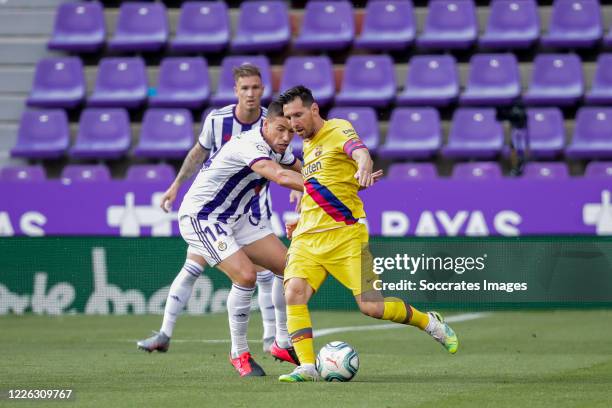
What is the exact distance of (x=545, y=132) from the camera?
639 inches

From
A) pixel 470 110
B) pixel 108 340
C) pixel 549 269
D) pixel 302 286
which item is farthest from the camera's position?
pixel 470 110

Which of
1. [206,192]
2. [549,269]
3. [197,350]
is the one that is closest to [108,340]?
[197,350]

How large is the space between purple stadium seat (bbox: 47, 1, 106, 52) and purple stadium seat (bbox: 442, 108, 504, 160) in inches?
227

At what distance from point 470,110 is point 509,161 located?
34.3 inches

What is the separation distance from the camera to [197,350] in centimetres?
1012

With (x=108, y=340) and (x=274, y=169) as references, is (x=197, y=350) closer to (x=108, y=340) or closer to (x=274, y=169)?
(x=108, y=340)

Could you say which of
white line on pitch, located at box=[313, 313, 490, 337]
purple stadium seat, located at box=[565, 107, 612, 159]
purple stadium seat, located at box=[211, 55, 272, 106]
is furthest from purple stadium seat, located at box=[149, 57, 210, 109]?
white line on pitch, located at box=[313, 313, 490, 337]

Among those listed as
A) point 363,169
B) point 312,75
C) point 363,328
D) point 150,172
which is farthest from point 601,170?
point 363,169

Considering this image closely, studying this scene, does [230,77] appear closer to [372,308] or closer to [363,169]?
[372,308]

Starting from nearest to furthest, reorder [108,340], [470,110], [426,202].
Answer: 1. [108,340]
2. [426,202]
3. [470,110]

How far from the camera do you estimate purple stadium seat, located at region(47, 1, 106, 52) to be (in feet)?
60.2

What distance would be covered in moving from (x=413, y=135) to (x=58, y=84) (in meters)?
5.48

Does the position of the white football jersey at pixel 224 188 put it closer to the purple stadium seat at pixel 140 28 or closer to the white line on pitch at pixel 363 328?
the white line on pitch at pixel 363 328

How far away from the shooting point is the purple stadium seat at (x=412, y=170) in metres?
15.5
